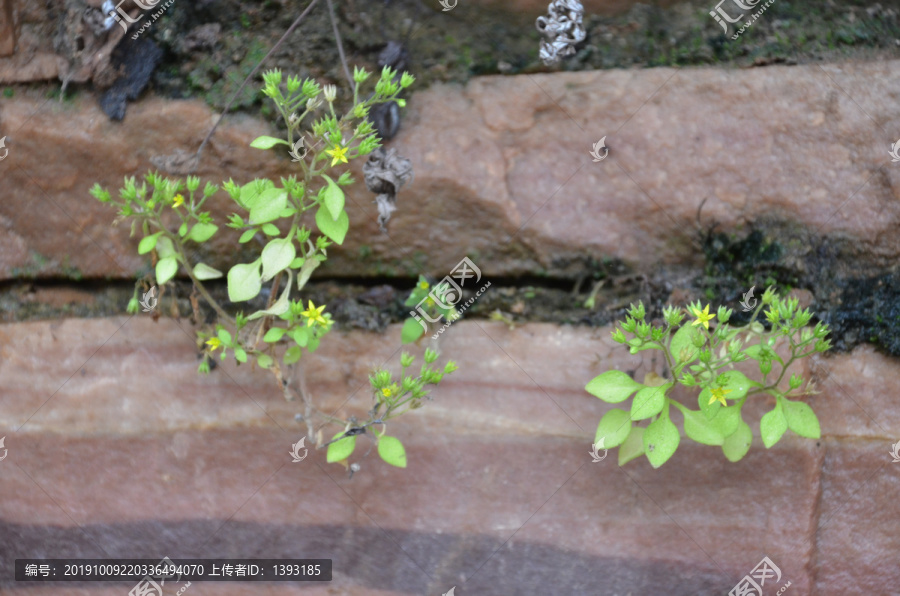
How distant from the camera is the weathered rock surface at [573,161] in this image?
2.32m

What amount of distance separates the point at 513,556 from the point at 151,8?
207cm

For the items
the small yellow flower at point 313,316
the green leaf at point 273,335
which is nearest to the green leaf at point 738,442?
the small yellow flower at point 313,316

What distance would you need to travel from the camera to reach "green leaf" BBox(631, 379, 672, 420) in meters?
1.97

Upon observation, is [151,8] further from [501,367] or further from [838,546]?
[838,546]

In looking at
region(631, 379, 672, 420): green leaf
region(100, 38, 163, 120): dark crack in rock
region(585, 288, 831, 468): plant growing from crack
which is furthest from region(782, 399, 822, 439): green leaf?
region(100, 38, 163, 120): dark crack in rock

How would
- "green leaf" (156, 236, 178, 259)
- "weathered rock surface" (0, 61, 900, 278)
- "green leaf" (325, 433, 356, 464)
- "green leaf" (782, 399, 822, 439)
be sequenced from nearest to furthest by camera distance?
"green leaf" (782, 399, 822, 439) → "green leaf" (325, 433, 356, 464) → "green leaf" (156, 236, 178, 259) → "weathered rock surface" (0, 61, 900, 278)

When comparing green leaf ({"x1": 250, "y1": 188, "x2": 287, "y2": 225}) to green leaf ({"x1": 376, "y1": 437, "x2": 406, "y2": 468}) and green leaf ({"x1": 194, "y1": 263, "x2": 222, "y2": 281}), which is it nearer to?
green leaf ({"x1": 194, "y1": 263, "x2": 222, "y2": 281})

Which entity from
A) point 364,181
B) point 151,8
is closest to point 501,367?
point 364,181

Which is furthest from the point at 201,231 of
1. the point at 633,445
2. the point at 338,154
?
the point at 633,445

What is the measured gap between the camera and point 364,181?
2334mm

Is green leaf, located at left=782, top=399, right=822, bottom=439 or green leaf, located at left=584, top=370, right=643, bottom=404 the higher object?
green leaf, located at left=584, top=370, right=643, bottom=404

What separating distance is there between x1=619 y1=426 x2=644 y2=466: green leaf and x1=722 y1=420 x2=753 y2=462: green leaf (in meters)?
0.23

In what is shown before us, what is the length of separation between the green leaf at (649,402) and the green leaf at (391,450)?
0.66m

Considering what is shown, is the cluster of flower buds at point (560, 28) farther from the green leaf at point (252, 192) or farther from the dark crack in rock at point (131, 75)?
the dark crack in rock at point (131, 75)
